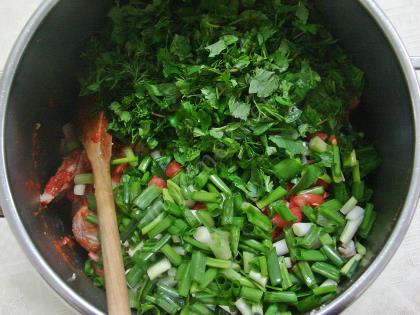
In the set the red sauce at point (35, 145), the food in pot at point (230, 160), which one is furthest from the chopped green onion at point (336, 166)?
the red sauce at point (35, 145)

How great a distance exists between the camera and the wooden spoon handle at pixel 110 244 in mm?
1113

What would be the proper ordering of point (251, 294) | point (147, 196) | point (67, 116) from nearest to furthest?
point (251, 294) → point (147, 196) → point (67, 116)

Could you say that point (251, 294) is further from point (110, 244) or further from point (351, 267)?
point (110, 244)

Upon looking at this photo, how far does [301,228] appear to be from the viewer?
4.05 ft

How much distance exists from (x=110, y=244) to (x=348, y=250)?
1.98 feet

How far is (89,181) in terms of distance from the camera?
4.43ft

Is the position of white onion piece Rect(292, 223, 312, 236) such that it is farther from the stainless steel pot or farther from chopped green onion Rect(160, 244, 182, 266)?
chopped green onion Rect(160, 244, 182, 266)

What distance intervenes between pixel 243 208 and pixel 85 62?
60cm

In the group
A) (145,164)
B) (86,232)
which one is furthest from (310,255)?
(86,232)

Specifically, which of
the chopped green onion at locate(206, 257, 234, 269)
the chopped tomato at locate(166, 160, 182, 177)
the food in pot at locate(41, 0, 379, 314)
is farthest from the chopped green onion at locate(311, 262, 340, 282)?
the chopped tomato at locate(166, 160, 182, 177)

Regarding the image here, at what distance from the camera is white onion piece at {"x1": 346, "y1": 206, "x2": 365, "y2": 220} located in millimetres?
1262

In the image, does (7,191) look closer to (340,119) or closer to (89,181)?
(89,181)

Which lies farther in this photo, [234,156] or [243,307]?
[234,156]

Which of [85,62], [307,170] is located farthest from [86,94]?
[307,170]
